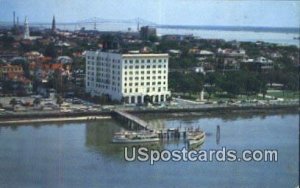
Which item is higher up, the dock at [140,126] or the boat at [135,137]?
the dock at [140,126]

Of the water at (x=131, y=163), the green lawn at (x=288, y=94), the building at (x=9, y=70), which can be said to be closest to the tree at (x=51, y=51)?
the building at (x=9, y=70)

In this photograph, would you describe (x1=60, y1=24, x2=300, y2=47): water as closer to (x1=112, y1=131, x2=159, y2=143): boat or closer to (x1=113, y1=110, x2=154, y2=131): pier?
(x1=113, y1=110, x2=154, y2=131): pier

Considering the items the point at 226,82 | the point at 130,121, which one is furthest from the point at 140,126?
the point at 226,82

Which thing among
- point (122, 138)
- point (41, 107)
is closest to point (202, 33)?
point (122, 138)

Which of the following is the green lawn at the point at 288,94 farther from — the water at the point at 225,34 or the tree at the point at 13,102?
the tree at the point at 13,102

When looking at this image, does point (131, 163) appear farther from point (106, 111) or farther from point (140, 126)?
point (106, 111)
